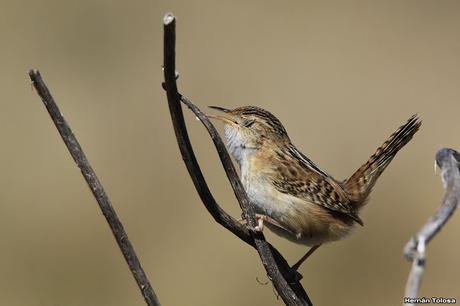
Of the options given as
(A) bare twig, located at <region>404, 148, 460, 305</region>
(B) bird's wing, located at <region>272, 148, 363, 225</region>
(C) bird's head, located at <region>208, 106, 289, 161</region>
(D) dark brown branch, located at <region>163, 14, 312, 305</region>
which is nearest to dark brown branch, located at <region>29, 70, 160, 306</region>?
(D) dark brown branch, located at <region>163, 14, 312, 305</region>

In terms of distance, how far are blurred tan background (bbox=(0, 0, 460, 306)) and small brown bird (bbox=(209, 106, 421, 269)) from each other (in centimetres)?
306

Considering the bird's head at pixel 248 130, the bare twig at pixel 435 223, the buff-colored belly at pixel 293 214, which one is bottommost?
the bare twig at pixel 435 223

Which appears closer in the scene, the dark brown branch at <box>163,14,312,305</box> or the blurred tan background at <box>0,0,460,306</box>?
the dark brown branch at <box>163,14,312,305</box>

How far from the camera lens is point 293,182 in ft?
13.4

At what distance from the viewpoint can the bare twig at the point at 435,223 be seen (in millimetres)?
1344

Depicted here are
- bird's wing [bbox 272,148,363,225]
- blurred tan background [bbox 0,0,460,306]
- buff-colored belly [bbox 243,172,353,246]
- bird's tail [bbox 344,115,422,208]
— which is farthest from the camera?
blurred tan background [bbox 0,0,460,306]

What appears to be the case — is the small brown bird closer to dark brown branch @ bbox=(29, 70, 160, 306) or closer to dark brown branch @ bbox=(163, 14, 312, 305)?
dark brown branch @ bbox=(163, 14, 312, 305)

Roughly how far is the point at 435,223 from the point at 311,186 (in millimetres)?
2699

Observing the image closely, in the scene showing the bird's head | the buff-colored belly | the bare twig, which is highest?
the bird's head

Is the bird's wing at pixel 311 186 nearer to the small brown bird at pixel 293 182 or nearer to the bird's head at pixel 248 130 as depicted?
the small brown bird at pixel 293 182

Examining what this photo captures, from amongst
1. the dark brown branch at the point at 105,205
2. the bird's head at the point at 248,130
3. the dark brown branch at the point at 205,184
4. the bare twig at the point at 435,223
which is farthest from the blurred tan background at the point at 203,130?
the bare twig at the point at 435,223

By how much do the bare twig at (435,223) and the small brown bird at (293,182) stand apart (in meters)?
1.93

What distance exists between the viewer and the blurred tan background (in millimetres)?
7492

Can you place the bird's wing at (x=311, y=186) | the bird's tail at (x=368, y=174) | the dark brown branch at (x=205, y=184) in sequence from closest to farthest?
the dark brown branch at (x=205, y=184), the bird's wing at (x=311, y=186), the bird's tail at (x=368, y=174)
